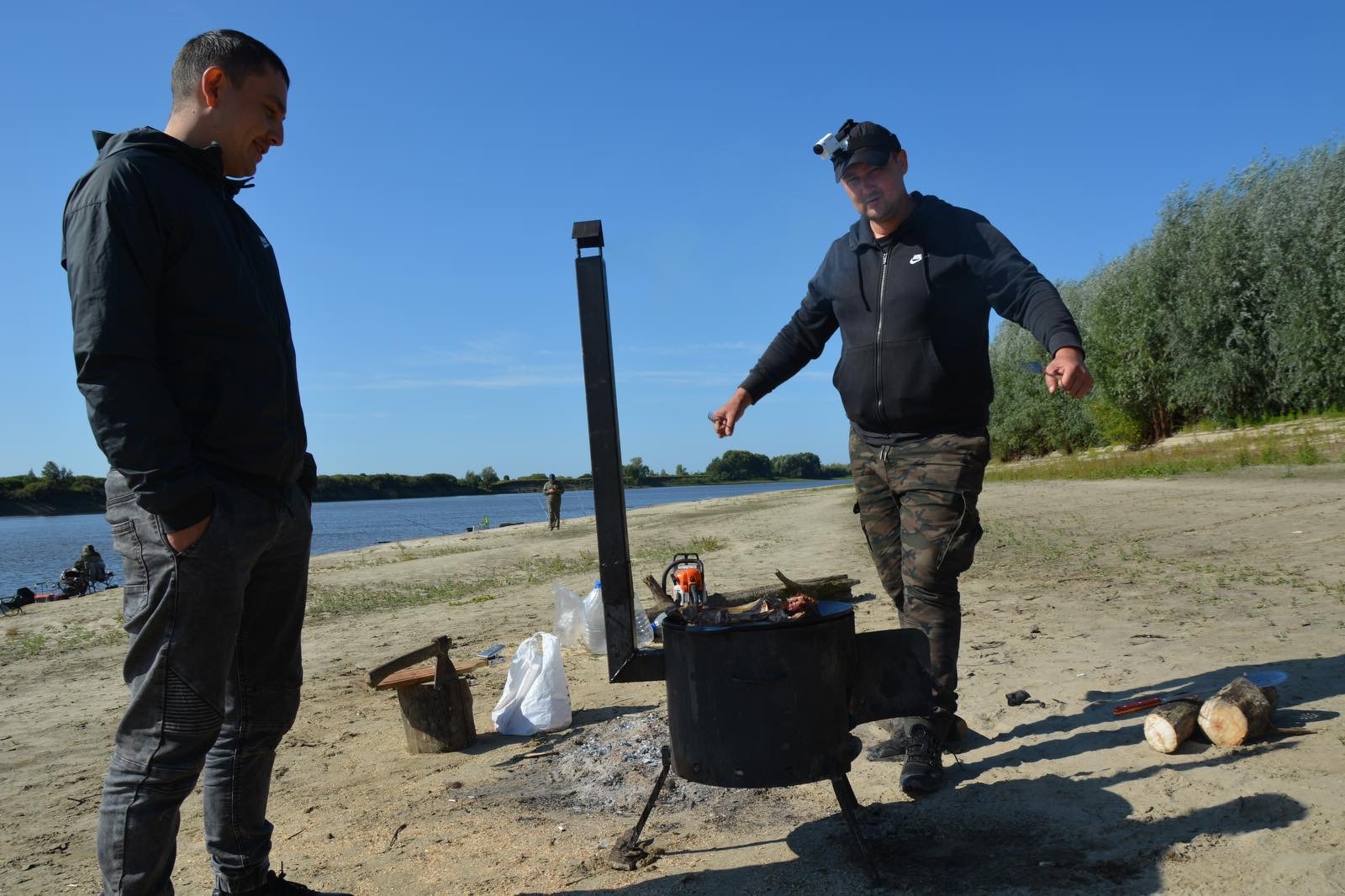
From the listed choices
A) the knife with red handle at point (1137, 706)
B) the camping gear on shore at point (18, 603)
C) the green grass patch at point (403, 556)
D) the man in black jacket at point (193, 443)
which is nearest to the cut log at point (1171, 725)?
the knife with red handle at point (1137, 706)

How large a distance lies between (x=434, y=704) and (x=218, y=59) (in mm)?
3339

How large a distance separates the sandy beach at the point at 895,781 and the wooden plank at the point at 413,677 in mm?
400

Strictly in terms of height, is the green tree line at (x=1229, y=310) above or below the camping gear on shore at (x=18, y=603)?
above

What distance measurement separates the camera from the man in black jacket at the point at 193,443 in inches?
87.3

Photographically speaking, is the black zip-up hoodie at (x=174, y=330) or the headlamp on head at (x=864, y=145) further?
the headlamp on head at (x=864, y=145)

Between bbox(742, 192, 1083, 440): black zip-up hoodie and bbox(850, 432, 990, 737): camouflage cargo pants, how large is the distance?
0.12m

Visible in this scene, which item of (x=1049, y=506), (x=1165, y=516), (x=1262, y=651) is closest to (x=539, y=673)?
(x=1262, y=651)

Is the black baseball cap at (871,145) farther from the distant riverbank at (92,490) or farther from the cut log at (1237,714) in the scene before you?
the distant riverbank at (92,490)

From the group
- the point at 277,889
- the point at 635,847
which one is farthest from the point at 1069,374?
the point at 277,889

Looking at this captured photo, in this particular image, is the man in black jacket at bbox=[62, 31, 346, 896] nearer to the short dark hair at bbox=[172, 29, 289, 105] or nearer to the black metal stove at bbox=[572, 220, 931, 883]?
the short dark hair at bbox=[172, 29, 289, 105]

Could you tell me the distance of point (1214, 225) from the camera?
28516 millimetres

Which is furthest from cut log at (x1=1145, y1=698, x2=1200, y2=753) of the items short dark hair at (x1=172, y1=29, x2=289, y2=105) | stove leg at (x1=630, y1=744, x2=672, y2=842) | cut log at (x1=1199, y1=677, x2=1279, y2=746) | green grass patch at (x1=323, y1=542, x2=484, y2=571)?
green grass patch at (x1=323, y1=542, x2=484, y2=571)

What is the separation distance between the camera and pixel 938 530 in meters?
3.63

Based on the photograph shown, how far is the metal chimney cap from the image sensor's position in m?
3.34
